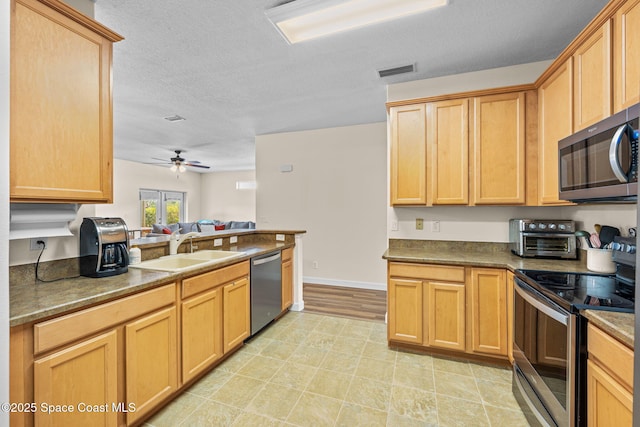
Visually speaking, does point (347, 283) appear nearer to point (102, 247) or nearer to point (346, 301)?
point (346, 301)

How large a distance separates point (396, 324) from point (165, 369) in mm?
1819

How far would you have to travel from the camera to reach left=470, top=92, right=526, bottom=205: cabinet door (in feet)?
7.86

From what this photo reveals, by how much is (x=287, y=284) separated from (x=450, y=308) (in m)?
1.82

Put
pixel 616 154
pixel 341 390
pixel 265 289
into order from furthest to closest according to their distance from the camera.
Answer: pixel 265 289 < pixel 341 390 < pixel 616 154

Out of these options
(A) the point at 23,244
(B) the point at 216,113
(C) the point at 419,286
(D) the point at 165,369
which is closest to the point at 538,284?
(C) the point at 419,286

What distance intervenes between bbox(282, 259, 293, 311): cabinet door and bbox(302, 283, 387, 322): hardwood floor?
1.04 ft

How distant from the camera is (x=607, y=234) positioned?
190 cm

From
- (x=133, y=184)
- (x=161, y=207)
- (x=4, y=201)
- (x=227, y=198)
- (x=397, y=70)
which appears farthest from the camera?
(x=227, y=198)

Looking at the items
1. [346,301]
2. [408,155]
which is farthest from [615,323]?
[346,301]

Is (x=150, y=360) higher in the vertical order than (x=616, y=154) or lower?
lower

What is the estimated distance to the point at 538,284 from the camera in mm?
1598

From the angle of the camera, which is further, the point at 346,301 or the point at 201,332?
the point at 346,301

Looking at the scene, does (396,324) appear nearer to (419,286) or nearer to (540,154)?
(419,286)

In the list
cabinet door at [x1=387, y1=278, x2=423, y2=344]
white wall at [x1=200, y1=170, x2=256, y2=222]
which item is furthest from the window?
cabinet door at [x1=387, y1=278, x2=423, y2=344]
